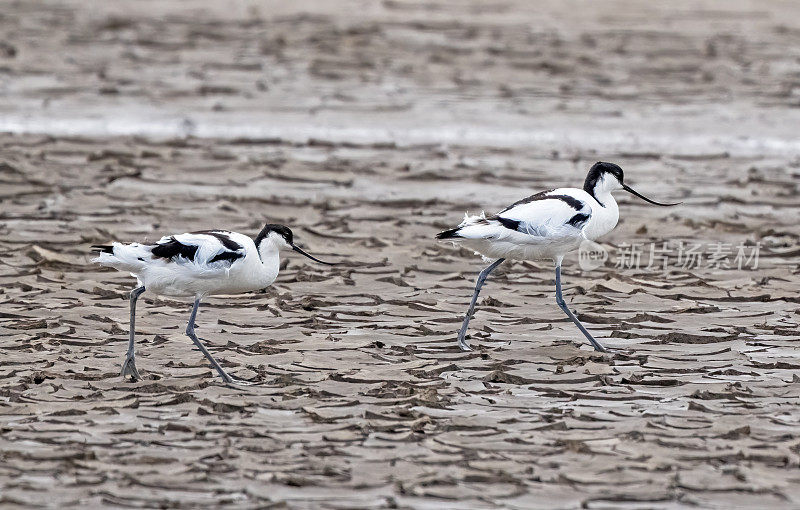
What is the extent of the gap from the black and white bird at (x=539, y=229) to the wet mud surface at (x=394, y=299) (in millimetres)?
444

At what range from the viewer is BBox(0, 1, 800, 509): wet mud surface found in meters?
5.18

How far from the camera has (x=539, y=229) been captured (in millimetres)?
6676

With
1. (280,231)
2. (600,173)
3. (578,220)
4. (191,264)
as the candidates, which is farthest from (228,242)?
(600,173)

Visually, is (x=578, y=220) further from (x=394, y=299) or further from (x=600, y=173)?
(x=394, y=299)

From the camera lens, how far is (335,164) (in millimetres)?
10516

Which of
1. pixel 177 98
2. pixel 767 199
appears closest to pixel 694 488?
pixel 767 199

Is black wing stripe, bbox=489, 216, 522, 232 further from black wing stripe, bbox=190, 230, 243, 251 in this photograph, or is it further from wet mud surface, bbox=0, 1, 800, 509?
black wing stripe, bbox=190, 230, 243, 251

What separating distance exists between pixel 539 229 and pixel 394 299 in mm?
1217

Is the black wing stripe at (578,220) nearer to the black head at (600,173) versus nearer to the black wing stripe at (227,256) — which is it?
the black head at (600,173)

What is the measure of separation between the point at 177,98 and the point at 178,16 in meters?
3.23

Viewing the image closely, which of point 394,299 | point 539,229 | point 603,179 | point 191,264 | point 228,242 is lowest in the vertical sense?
point 394,299

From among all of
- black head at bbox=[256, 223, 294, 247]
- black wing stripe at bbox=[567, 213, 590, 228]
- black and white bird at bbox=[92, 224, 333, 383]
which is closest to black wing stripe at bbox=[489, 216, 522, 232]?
black wing stripe at bbox=[567, 213, 590, 228]

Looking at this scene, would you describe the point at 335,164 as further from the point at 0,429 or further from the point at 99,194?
the point at 0,429

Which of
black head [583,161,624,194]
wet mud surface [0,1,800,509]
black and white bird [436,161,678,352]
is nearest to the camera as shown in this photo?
wet mud surface [0,1,800,509]
